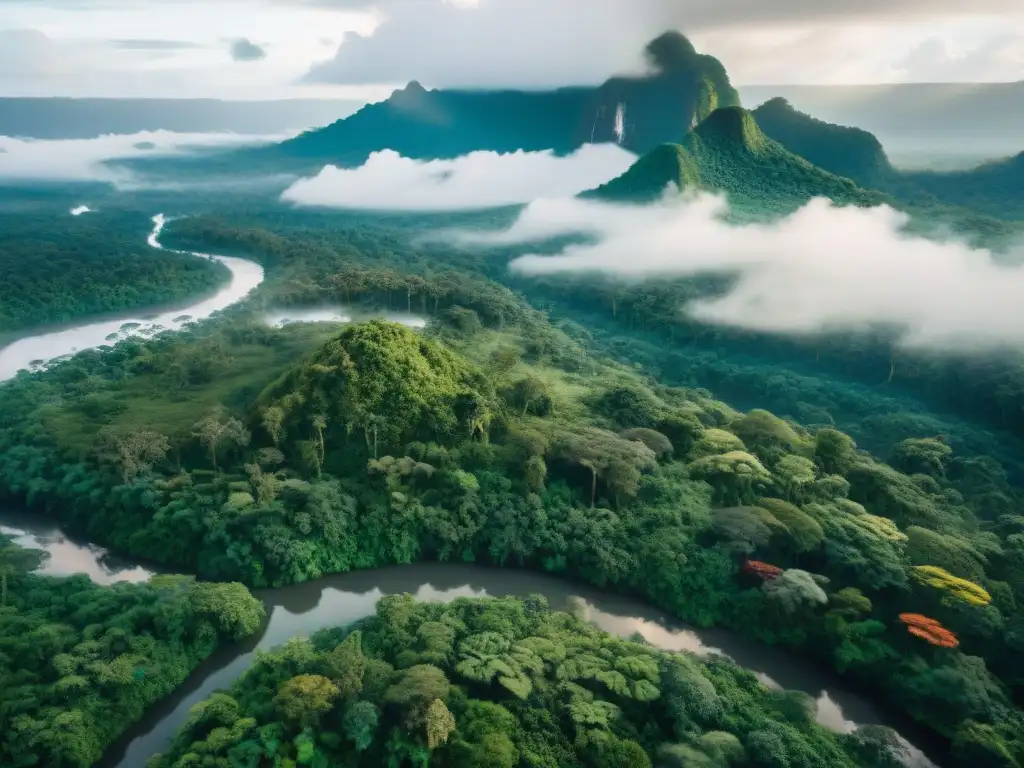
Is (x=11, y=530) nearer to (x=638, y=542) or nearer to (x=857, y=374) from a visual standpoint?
(x=638, y=542)

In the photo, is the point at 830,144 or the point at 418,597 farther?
the point at 830,144

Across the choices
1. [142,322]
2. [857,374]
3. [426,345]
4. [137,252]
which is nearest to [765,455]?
[426,345]

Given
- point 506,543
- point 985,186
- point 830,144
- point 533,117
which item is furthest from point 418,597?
point 533,117

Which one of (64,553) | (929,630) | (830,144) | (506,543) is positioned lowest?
(64,553)

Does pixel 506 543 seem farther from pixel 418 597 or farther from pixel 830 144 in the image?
pixel 830 144

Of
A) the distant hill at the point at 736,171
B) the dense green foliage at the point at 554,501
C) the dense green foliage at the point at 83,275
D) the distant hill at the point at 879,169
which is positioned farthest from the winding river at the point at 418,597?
the distant hill at the point at 879,169

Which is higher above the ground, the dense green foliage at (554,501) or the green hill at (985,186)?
the green hill at (985,186)

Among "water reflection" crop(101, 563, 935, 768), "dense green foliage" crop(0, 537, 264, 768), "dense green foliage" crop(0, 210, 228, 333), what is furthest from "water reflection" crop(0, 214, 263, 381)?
"water reflection" crop(101, 563, 935, 768)

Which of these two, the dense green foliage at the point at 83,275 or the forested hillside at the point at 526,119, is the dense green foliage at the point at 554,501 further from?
the forested hillside at the point at 526,119
